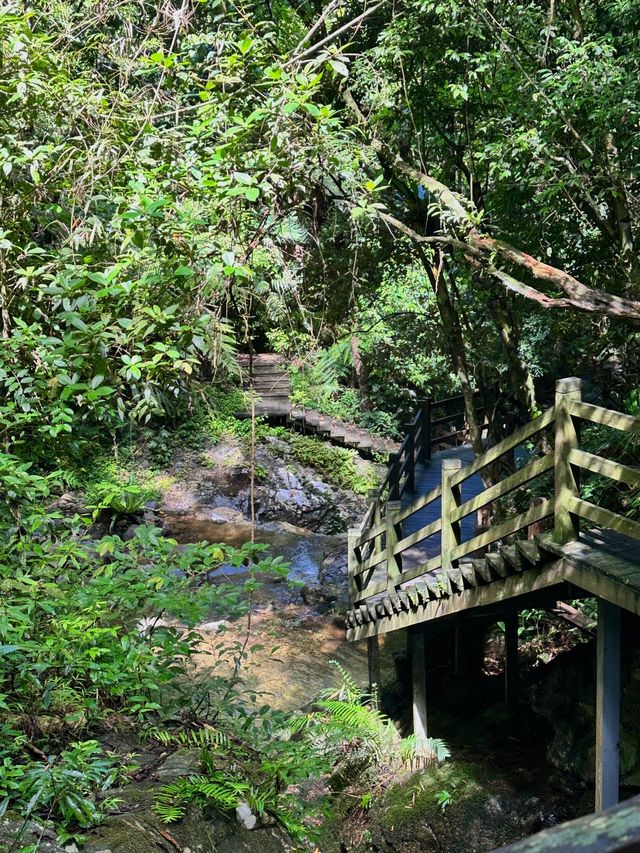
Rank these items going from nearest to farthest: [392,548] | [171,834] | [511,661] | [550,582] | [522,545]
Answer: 1. [171,834]
2. [550,582]
3. [522,545]
4. [392,548]
5. [511,661]

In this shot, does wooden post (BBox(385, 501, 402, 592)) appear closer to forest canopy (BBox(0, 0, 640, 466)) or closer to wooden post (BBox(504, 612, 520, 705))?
wooden post (BBox(504, 612, 520, 705))

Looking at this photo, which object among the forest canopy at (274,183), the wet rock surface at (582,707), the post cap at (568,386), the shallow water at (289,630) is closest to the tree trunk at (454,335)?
the forest canopy at (274,183)

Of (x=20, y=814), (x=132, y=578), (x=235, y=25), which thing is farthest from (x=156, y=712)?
(x=235, y=25)

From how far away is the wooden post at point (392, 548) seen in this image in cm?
816

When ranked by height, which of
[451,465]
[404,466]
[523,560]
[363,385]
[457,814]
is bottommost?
[457,814]

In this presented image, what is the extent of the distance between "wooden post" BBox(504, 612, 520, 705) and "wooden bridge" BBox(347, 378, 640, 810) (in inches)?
0.6

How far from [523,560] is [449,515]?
40.0 inches

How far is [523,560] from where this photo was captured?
6250mm

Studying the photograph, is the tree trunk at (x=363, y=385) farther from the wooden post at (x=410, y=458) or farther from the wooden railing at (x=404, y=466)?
the wooden post at (x=410, y=458)

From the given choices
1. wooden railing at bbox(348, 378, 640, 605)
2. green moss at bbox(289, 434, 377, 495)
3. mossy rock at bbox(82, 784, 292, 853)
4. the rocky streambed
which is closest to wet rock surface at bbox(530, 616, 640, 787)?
the rocky streambed

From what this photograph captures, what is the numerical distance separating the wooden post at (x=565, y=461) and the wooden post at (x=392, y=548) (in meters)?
2.53

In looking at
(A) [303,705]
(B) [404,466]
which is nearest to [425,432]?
(B) [404,466]

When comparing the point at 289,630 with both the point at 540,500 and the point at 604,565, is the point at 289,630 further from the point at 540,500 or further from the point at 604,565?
the point at 604,565

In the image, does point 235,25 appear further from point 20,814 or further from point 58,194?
point 20,814
